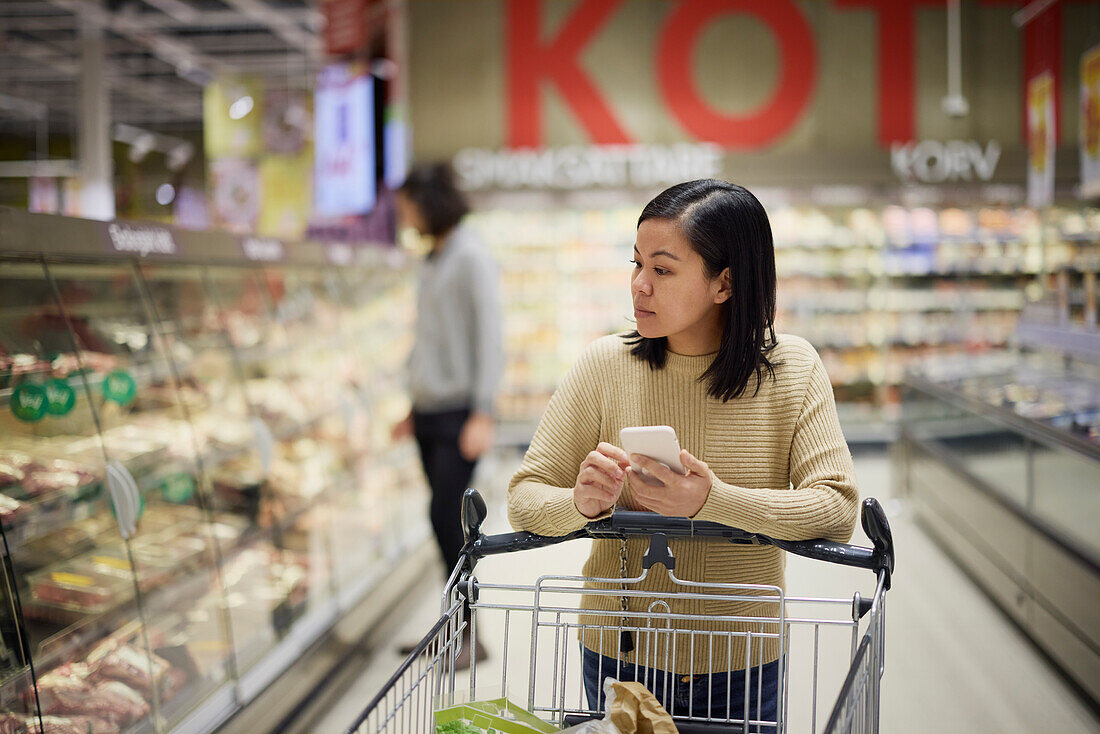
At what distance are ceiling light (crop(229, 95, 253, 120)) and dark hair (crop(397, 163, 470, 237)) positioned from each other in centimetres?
462

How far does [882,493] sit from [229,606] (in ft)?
17.2

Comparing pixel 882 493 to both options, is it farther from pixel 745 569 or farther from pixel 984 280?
pixel 745 569

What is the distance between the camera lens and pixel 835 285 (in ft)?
29.1

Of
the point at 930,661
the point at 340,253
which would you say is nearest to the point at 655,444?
the point at 930,661

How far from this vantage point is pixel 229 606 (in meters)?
2.98

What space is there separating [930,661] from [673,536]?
282 cm

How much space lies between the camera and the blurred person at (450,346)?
3572 millimetres

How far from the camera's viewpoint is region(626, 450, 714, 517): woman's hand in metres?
1.17

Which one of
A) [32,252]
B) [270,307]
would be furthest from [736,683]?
[270,307]

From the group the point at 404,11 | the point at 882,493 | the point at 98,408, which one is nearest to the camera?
the point at 98,408

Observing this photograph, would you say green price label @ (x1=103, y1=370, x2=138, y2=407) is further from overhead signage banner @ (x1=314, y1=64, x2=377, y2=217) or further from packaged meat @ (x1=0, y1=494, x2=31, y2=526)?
overhead signage banner @ (x1=314, y1=64, x2=377, y2=217)

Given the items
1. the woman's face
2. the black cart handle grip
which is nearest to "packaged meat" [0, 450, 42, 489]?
the black cart handle grip

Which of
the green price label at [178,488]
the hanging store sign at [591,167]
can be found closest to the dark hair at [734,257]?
the green price label at [178,488]

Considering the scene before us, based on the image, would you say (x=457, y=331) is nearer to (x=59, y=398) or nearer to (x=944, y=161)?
(x=59, y=398)
